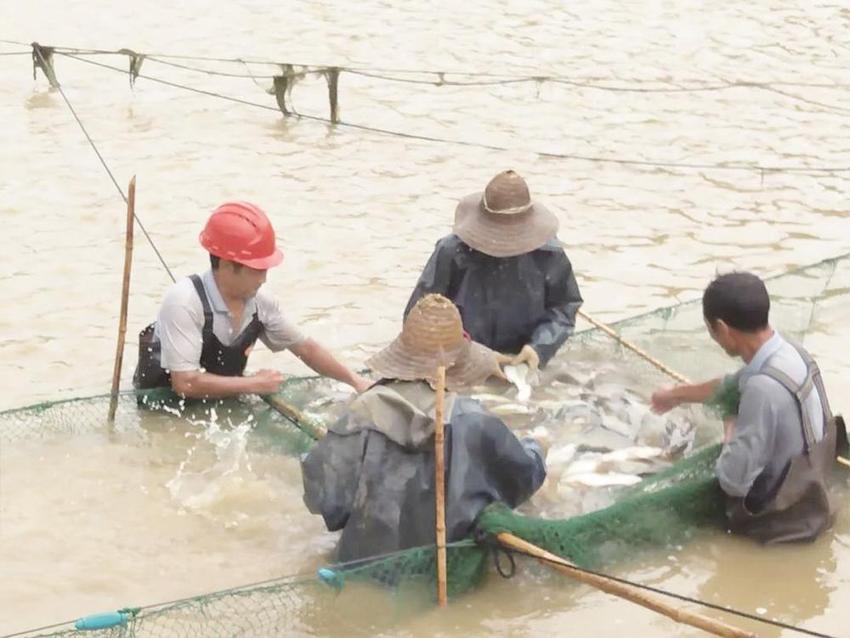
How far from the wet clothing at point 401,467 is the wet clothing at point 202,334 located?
4.45ft

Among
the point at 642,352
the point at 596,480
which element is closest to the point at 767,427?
the point at 596,480

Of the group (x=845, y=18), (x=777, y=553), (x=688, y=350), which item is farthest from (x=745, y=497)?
(x=845, y=18)

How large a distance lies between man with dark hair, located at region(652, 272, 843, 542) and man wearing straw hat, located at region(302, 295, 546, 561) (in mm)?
983

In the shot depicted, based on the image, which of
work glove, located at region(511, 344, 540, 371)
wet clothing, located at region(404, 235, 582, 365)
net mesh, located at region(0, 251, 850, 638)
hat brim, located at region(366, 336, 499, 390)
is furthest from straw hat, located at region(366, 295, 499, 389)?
wet clothing, located at region(404, 235, 582, 365)

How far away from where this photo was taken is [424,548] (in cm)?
532

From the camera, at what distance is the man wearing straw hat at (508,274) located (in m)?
7.17

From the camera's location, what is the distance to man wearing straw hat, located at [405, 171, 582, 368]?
282 inches

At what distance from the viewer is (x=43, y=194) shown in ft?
36.8

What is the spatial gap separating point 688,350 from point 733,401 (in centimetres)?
152

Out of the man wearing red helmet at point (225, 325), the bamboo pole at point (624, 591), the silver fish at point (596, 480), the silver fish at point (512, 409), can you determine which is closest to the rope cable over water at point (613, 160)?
the silver fish at point (512, 409)

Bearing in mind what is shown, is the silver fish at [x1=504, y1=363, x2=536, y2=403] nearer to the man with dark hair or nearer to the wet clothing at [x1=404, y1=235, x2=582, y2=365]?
the wet clothing at [x1=404, y1=235, x2=582, y2=365]

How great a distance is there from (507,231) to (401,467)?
2.20m

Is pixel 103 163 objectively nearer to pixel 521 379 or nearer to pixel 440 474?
pixel 521 379

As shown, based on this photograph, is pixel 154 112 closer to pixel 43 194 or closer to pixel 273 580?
pixel 43 194
